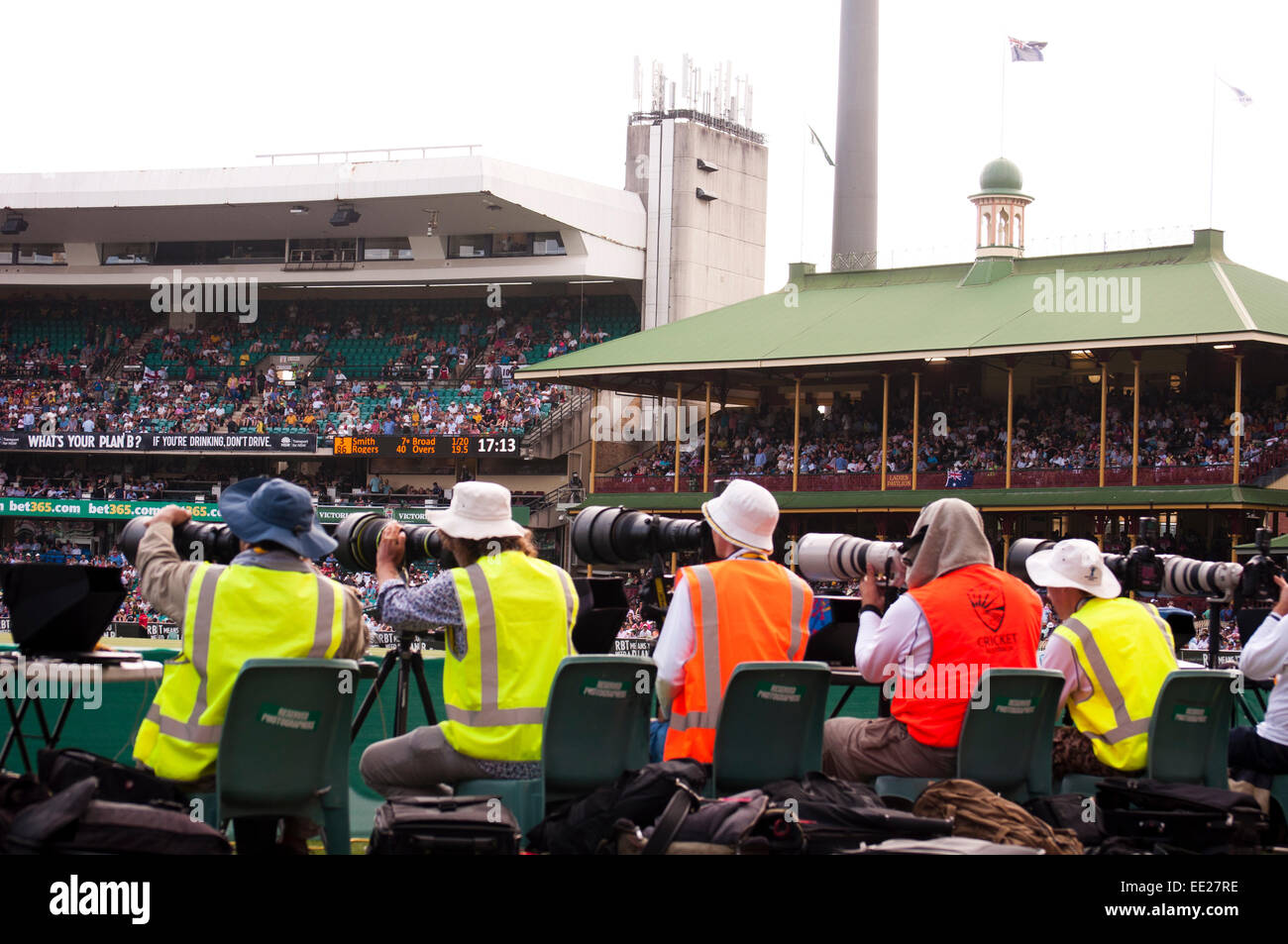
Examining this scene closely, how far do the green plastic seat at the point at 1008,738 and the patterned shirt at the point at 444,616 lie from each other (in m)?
1.34

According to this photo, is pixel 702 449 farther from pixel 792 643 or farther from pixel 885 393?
pixel 792 643

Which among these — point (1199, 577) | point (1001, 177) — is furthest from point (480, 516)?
point (1001, 177)

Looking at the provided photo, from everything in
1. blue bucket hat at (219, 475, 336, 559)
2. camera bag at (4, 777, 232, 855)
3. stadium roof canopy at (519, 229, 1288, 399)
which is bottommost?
camera bag at (4, 777, 232, 855)

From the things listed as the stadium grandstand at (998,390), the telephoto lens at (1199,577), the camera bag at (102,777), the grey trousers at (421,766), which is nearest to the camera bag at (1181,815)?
the telephoto lens at (1199,577)

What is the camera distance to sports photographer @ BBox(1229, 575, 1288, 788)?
6234 millimetres

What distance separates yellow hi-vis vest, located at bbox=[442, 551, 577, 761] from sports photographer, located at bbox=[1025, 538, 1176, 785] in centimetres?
206

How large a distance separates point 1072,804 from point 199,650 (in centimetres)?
300

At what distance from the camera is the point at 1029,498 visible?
25.8 metres

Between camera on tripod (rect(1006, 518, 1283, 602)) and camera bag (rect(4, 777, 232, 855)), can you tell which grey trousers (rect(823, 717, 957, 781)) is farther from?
camera bag (rect(4, 777, 232, 855))

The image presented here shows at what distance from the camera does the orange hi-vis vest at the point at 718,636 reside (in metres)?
5.32

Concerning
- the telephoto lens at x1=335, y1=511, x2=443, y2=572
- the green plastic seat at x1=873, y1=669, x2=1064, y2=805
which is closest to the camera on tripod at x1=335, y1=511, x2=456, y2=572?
the telephoto lens at x1=335, y1=511, x2=443, y2=572

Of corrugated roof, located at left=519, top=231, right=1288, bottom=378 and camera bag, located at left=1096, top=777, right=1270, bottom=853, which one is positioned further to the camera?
corrugated roof, located at left=519, top=231, right=1288, bottom=378

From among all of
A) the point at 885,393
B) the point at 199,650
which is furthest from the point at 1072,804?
the point at 885,393

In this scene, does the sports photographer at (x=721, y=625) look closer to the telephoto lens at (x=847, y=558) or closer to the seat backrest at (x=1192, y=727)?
the telephoto lens at (x=847, y=558)
